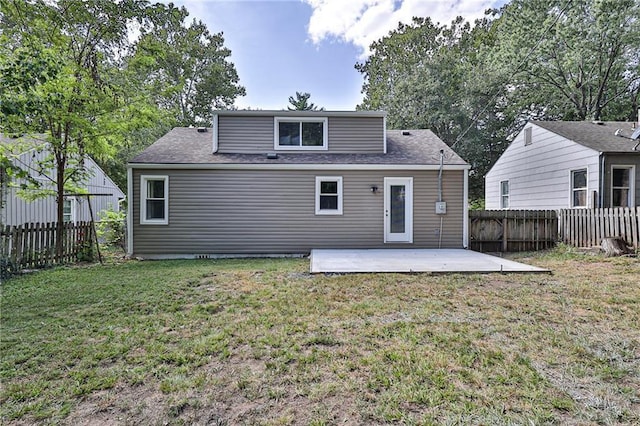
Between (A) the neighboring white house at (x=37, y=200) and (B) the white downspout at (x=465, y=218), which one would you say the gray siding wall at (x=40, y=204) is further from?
(B) the white downspout at (x=465, y=218)

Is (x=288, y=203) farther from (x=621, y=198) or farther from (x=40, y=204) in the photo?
(x=621, y=198)

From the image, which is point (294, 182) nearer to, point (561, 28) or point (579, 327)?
point (579, 327)

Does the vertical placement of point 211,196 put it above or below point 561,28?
below

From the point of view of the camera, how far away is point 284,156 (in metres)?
9.41

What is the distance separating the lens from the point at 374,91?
27.3 m

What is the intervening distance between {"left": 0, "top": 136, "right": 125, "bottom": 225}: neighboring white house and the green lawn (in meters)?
4.58

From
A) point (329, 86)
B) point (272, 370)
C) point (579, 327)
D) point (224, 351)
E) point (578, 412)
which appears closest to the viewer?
point (578, 412)

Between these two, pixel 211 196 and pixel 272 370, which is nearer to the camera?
pixel 272 370

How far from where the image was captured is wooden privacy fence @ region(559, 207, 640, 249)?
762cm

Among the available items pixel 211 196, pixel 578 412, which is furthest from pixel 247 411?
pixel 211 196

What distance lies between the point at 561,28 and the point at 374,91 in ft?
43.9

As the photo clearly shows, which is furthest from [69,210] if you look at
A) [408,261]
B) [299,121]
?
[408,261]

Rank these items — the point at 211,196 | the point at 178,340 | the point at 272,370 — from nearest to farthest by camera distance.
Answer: the point at 272,370, the point at 178,340, the point at 211,196

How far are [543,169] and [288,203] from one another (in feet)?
30.8
